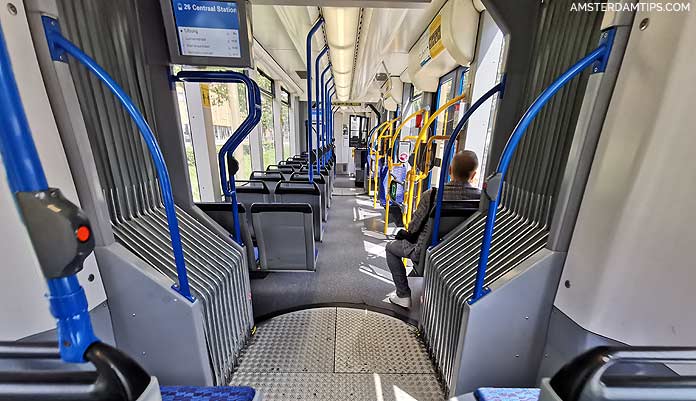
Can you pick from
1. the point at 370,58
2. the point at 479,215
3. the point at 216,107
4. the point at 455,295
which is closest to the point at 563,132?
the point at 479,215

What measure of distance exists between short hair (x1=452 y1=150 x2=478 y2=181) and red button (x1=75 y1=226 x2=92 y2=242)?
250cm

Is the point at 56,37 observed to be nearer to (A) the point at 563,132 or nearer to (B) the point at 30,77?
(B) the point at 30,77

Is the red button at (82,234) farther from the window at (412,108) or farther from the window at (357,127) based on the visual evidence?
the window at (357,127)

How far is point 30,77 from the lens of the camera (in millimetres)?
936

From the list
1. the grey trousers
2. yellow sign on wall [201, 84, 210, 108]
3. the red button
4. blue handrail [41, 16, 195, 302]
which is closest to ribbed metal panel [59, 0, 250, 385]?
blue handrail [41, 16, 195, 302]

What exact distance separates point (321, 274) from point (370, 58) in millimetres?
3215

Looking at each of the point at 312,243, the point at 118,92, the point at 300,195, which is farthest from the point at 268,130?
the point at 118,92

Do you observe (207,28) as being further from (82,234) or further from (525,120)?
(525,120)

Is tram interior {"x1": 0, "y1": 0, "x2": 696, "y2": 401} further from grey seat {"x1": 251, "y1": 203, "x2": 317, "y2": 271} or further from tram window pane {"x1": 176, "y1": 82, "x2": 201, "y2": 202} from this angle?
tram window pane {"x1": 176, "y1": 82, "x2": 201, "y2": 202}

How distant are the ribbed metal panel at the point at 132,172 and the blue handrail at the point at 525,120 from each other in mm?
1450

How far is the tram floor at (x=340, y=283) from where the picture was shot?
272 cm

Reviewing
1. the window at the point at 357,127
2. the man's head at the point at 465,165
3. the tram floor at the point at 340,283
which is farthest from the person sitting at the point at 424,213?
the window at the point at 357,127

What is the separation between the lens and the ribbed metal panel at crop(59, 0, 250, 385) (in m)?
1.24

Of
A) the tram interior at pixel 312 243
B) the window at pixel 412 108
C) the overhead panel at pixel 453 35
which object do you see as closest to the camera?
the tram interior at pixel 312 243
